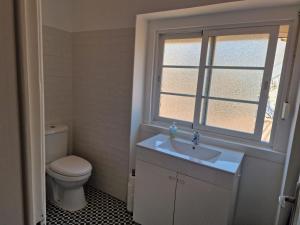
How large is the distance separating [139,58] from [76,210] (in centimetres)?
171

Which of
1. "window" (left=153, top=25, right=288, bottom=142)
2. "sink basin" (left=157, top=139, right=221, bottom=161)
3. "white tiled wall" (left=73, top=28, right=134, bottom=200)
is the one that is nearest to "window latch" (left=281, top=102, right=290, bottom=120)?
"window" (left=153, top=25, right=288, bottom=142)

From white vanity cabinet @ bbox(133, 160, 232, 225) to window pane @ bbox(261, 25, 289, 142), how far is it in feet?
2.16

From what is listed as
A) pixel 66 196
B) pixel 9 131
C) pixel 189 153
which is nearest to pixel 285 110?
pixel 189 153

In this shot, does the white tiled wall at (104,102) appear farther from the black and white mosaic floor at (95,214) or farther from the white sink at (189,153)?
the white sink at (189,153)

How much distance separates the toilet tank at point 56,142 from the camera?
2201mm

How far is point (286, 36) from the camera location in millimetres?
1555

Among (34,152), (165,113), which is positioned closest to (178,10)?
(165,113)

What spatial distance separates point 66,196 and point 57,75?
1.34 m

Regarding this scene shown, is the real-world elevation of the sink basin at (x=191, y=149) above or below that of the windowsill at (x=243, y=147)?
below

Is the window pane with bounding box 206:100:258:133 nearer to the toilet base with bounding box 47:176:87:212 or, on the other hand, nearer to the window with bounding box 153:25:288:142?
the window with bounding box 153:25:288:142

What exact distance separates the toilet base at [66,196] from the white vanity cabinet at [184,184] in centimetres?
65

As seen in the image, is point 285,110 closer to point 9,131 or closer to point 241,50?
point 241,50

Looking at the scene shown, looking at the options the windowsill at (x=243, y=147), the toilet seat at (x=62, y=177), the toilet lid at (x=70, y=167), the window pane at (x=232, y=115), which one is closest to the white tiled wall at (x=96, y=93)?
the toilet lid at (x=70, y=167)

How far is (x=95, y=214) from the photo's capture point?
82.0 inches
